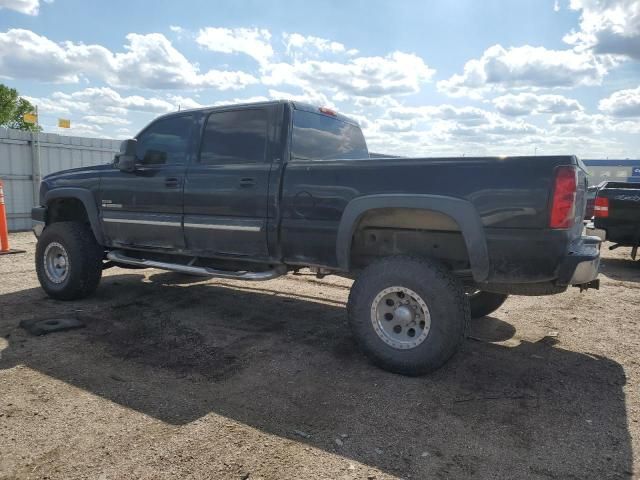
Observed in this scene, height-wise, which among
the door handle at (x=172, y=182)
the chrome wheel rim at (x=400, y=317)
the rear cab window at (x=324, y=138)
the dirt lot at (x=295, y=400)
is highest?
the rear cab window at (x=324, y=138)

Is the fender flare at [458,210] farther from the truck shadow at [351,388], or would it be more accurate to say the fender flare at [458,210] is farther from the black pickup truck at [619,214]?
the black pickup truck at [619,214]

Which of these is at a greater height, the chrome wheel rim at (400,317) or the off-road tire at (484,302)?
the chrome wheel rim at (400,317)

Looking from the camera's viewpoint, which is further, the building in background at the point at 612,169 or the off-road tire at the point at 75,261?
the building in background at the point at 612,169

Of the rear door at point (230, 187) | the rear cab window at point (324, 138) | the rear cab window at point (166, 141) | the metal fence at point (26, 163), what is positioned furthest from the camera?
the metal fence at point (26, 163)

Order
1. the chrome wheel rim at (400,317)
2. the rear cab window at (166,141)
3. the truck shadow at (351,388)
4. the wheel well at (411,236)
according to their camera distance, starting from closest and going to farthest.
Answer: the truck shadow at (351,388), the chrome wheel rim at (400,317), the wheel well at (411,236), the rear cab window at (166,141)

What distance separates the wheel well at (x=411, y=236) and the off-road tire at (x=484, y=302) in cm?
132

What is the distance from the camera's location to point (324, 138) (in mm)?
4812

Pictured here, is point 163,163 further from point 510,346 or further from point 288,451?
point 510,346

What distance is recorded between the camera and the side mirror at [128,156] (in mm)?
5125

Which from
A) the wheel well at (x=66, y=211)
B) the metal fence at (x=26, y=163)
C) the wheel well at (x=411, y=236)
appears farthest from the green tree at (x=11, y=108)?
the wheel well at (x=411, y=236)

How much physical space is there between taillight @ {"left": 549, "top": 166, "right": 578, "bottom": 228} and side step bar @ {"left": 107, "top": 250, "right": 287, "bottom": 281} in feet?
7.32

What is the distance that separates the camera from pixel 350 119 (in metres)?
5.45

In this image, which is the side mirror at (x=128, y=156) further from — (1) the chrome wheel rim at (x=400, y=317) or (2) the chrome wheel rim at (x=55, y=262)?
(1) the chrome wheel rim at (x=400, y=317)

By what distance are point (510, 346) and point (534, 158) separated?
6.18ft
